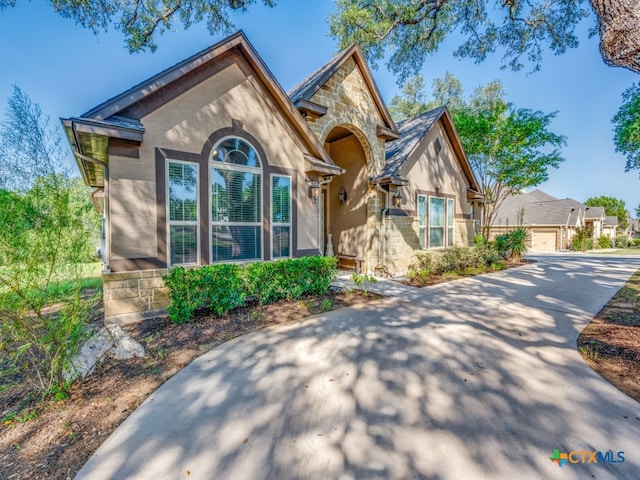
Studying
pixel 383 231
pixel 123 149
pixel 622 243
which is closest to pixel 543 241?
pixel 622 243

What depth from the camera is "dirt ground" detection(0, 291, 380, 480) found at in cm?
237

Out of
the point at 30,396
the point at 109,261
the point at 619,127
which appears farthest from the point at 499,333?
the point at 619,127

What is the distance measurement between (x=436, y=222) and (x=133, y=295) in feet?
36.9

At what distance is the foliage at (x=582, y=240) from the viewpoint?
88.1 feet

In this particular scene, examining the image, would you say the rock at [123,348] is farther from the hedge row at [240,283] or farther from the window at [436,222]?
the window at [436,222]

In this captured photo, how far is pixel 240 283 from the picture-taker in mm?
5992

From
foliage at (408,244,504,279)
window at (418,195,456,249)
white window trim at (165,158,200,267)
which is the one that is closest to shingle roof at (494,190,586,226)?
window at (418,195,456,249)

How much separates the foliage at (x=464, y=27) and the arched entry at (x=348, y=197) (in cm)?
381

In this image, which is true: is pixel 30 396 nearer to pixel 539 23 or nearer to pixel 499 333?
pixel 499 333

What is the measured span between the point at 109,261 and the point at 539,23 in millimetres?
14179

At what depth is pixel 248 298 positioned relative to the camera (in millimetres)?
6793

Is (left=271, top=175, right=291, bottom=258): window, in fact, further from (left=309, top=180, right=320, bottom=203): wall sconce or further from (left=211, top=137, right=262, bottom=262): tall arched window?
(left=309, top=180, right=320, bottom=203): wall sconce

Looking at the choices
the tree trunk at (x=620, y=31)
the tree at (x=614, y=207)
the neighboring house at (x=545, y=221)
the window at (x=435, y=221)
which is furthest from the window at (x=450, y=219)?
the tree at (x=614, y=207)

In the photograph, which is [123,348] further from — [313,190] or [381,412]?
[313,190]
